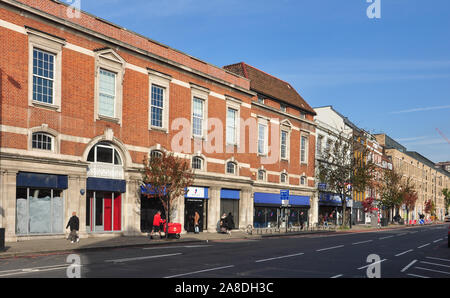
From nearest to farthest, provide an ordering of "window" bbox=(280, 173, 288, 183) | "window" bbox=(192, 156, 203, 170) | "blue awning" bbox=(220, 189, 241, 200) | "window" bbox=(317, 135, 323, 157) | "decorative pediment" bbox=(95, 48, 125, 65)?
"decorative pediment" bbox=(95, 48, 125, 65) < "window" bbox=(192, 156, 203, 170) < "blue awning" bbox=(220, 189, 241, 200) < "window" bbox=(280, 173, 288, 183) < "window" bbox=(317, 135, 323, 157)

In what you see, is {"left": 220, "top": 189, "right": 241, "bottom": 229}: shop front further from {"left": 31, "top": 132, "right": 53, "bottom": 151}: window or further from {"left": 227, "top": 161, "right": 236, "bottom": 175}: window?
{"left": 31, "top": 132, "right": 53, "bottom": 151}: window

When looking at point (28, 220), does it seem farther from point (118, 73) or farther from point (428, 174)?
point (428, 174)

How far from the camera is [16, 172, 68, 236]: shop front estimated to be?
2420 cm

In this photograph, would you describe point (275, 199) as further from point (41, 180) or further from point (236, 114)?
point (41, 180)

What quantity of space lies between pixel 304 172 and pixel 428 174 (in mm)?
91644

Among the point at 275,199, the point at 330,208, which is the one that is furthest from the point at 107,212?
the point at 330,208

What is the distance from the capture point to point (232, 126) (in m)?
41.0

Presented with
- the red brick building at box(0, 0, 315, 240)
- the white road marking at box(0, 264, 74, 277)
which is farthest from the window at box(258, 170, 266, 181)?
the white road marking at box(0, 264, 74, 277)

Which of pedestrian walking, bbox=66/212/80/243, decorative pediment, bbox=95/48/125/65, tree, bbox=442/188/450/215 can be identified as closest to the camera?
pedestrian walking, bbox=66/212/80/243

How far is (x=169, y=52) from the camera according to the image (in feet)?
113

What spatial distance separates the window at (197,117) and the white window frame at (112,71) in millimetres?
7743

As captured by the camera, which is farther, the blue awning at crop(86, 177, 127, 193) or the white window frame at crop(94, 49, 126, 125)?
the white window frame at crop(94, 49, 126, 125)

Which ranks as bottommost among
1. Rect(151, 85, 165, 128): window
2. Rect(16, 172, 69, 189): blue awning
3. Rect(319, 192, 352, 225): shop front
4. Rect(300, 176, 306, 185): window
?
Rect(319, 192, 352, 225): shop front

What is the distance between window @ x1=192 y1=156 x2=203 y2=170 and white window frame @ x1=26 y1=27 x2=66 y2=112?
1256 cm
